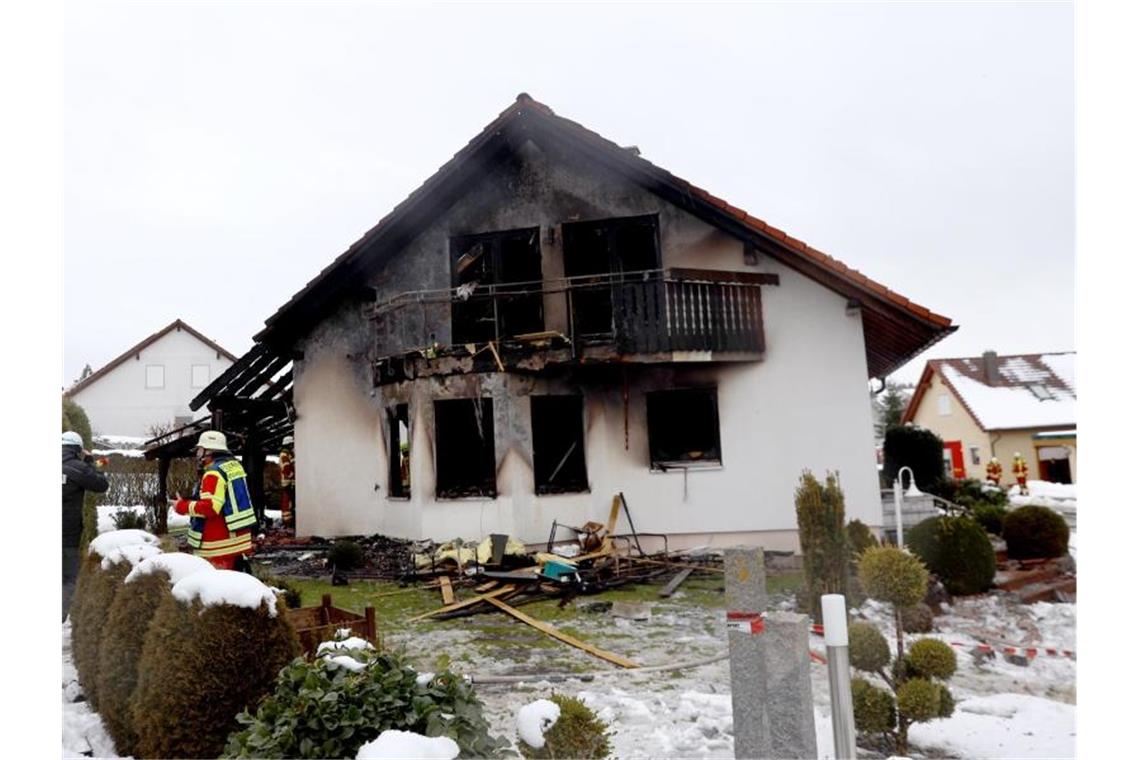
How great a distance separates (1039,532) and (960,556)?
137 cm

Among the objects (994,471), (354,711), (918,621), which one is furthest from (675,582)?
(994,471)

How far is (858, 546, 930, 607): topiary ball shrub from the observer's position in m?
3.41

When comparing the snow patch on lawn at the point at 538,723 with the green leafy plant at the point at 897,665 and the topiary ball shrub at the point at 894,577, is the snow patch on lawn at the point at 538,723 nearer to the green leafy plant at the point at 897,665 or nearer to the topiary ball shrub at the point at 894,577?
the green leafy plant at the point at 897,665

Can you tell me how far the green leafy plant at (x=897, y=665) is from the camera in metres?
3.08

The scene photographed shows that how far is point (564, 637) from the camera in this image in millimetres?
4617

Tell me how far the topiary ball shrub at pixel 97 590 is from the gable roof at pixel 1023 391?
475 centimetres

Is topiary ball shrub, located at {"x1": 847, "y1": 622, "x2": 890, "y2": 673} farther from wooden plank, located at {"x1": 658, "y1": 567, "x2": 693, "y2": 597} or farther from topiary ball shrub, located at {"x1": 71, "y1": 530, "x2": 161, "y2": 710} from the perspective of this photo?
topiary ball shrub, located at {"x1": 71, "y1": 530, "x2": 161, "y2": 710}

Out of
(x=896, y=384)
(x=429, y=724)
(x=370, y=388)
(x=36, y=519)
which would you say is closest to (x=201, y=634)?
(x=36, y=519)

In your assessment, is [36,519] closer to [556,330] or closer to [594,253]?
[556,330]

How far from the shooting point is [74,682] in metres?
3.65

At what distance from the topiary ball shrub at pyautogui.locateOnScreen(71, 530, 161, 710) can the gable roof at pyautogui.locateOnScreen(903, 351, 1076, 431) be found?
15.6 ft

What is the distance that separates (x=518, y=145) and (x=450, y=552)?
4.95 meters

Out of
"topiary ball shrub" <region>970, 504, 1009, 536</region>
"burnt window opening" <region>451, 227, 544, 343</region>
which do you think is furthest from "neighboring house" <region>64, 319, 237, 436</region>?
"topiary ball shrub" <region>970, 504, 1009, 536</region>

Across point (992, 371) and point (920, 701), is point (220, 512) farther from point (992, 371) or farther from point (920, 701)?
point (992, 371)
